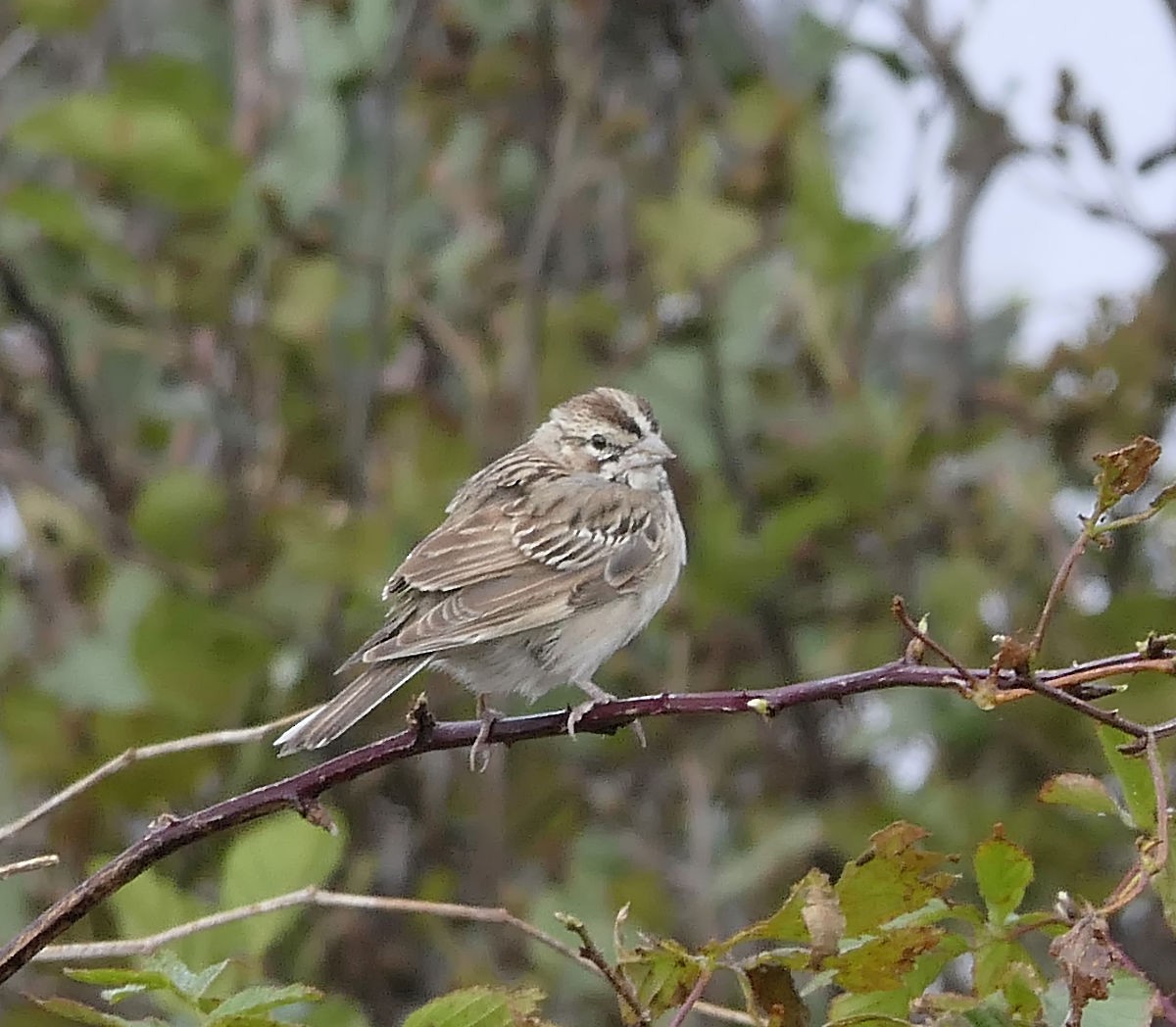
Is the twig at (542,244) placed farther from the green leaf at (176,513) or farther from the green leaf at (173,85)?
the green leaf at (173,85)

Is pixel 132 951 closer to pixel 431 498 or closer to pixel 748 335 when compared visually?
pixel 431 498

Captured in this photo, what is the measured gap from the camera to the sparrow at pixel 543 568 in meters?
3.32

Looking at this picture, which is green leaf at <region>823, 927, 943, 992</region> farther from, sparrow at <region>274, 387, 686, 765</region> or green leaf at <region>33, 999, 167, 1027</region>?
sparrow at <region>274, 387, 686, 765</region>

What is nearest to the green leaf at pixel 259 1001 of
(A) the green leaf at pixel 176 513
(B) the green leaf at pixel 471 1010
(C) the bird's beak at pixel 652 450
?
(B) the green leaf at pixel 471 1010

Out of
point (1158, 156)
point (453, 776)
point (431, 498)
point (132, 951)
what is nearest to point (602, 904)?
point (453, 776)

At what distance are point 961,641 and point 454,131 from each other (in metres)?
2.19

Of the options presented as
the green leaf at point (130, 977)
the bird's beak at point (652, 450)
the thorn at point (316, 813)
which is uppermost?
the bird's beak at point (652, 450)

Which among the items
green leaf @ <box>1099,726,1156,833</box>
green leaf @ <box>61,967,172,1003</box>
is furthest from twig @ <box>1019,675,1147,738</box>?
green leaf @ <box>61,967,172,1003</box>

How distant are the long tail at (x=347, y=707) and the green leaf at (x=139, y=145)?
170cm

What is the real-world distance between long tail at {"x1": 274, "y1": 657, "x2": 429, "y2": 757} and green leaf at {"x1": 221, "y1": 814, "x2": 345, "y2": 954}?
127 mm

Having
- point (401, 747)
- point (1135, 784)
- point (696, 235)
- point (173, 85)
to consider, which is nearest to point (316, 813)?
point (401, 747)

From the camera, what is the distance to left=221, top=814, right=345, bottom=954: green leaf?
2576mm

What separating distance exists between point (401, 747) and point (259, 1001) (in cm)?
33

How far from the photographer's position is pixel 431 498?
421 cm
